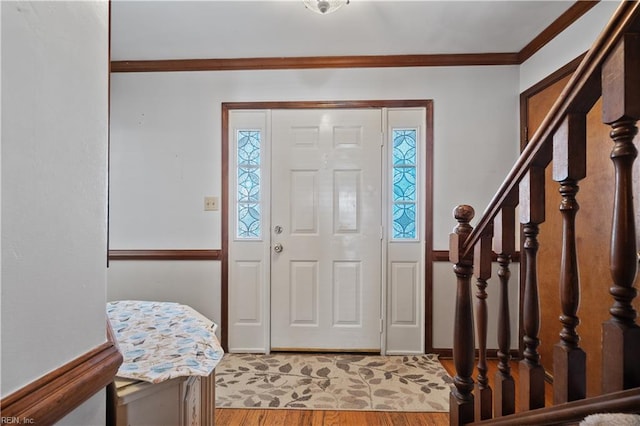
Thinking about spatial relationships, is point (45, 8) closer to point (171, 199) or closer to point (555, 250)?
point (171, 199)

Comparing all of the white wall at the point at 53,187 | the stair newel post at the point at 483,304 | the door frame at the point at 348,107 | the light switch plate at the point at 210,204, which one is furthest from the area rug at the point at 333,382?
the white wall at the point at 53,187

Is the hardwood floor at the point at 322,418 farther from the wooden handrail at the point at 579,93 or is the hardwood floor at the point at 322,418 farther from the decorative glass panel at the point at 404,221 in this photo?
the wooden handrail at the point at 579,93

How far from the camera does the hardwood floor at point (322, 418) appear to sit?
172 centimetres

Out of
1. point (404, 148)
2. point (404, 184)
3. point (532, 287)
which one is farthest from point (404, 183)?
point (532, 287)

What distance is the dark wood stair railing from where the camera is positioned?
57 centimetres

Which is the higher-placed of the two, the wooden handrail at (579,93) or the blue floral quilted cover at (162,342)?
the wooden handrail at (579,93)

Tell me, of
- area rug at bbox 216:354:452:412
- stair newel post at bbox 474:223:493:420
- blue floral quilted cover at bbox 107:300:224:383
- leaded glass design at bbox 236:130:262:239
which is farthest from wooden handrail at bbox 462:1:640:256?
leaded glass design at bbox 236:130:262:239

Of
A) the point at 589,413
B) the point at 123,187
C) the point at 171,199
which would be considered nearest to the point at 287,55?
the point at 171,199

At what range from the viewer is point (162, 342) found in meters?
1.14

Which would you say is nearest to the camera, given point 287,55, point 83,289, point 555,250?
point 83,289

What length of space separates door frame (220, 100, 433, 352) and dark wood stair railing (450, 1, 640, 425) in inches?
58.2

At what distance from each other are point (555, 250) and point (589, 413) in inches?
70.9

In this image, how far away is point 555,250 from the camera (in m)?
2.08

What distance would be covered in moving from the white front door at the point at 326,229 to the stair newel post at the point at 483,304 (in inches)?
58.2
